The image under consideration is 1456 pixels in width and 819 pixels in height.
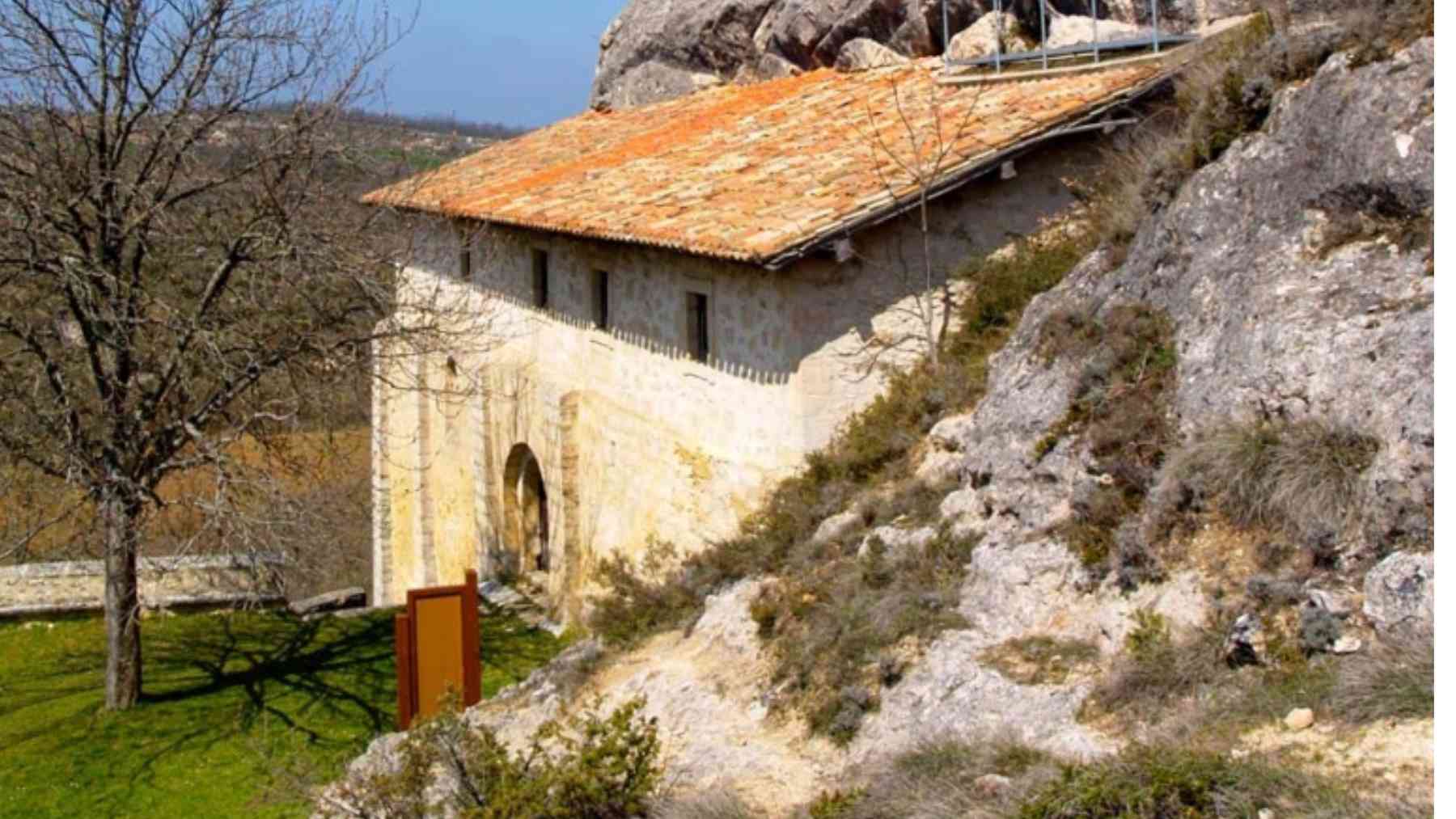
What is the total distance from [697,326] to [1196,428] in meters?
6.51

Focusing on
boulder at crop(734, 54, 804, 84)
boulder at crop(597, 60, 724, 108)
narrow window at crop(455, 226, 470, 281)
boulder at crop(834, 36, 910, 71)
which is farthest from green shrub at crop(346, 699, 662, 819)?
boulder at crop(597, 60, 724, 108)

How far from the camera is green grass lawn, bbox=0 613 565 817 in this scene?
1232 cm

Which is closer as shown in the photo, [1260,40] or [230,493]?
[1260,40]

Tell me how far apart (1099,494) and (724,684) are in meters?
2.69

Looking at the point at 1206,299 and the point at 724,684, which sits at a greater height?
the point at 1206,299

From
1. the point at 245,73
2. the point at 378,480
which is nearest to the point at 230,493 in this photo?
the point at 245,73

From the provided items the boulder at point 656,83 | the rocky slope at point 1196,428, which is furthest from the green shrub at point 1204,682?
the boulder at point 656,83

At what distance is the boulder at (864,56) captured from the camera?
61.8 ft

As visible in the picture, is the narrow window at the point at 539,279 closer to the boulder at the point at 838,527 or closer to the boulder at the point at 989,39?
the boulder at the point at 989,39

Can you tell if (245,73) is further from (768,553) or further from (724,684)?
(724,684)

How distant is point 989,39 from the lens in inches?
659

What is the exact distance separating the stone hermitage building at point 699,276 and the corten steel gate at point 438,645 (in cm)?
266

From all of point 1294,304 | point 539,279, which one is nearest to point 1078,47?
point 1294,304

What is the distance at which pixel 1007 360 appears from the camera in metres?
11.2
